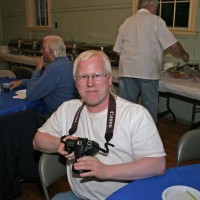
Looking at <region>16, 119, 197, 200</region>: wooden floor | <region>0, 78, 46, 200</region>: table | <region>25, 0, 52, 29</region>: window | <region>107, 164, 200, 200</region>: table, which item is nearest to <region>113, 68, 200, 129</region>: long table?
Answer: <region>16, 119, 197, 200</region>: wooden floor

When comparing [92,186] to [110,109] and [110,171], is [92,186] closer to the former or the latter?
[110,171]

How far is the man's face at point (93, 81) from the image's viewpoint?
1.24 m

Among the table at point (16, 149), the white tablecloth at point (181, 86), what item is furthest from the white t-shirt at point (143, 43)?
the table at point (16, 149)

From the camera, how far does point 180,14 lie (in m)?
3.64

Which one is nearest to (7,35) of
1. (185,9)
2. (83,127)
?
(185,9)

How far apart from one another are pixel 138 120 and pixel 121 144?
5.3 inches

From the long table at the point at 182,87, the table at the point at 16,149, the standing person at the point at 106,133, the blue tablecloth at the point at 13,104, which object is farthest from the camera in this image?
the long table at the point at 182,87

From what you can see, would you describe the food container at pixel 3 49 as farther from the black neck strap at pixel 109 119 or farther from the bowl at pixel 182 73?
the black neck strap at pixel 109 119

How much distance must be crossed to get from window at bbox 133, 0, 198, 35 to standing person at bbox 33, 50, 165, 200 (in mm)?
2629

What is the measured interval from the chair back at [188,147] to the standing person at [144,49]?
1.69m

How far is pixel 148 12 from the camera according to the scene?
304 centimetres

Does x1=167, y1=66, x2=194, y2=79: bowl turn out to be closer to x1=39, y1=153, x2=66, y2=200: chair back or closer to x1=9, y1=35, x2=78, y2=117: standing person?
x1=9, y1=35, x2=78, y2=117: standing person

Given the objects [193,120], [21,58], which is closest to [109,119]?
[193,120]

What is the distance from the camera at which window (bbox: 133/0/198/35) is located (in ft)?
11.4
